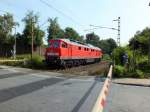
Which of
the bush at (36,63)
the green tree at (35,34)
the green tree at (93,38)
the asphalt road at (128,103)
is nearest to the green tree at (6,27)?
the green tree at (35,34)

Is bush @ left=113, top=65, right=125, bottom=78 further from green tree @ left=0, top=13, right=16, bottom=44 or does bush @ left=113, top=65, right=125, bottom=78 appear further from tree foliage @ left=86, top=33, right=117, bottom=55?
tree foliage @ left=86, top=33, right=117, bottom=55

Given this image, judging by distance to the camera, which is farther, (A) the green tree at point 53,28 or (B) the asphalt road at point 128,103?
(A) the green tree at point 53,28

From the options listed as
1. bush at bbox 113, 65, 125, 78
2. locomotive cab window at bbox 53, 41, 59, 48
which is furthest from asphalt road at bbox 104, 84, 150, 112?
locomotive cab window at bbox 53, 41, 59, 48

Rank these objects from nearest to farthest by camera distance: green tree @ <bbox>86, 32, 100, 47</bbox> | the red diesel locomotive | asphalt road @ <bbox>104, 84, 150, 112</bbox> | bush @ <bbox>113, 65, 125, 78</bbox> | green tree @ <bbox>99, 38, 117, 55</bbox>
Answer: asphalt road @ <bbox>104, 84, 150, 112</bbox>, bush @ <bbox>113, 65, 125, 78</bbox>, the red diesel locomotive, green tree @ <bbox>99, 38, 117, 55</bbox>, green tree @ <bbox>86, 32, 100, 47</bbox>

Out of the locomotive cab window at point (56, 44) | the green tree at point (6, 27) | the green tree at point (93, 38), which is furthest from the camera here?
the green tree at point (93, 38)

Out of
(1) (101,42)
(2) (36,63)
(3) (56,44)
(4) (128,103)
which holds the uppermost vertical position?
(1) (101,42)

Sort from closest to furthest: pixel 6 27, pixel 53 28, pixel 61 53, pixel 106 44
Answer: pixel 61 53 < pixel 6 27 < pixel 53 28 < pixel 106 44

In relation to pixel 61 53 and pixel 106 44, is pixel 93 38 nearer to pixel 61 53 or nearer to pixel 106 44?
pixel 106 44

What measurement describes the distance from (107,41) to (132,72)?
428 feet

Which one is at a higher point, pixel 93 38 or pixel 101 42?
pixel 93 38

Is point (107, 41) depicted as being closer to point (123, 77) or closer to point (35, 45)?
point (35, 45)

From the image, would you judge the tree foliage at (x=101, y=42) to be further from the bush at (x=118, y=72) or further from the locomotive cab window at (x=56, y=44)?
the bush at (x=118, y=72)

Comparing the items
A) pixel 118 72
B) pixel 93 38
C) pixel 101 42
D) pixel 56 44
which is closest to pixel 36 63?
pixel 56 44

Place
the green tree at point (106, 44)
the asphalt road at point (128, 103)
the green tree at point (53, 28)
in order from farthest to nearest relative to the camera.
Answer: the green tree at point (106, 44) → the green tree at point (53, 28) → the asphalt road at point (128, 103)
